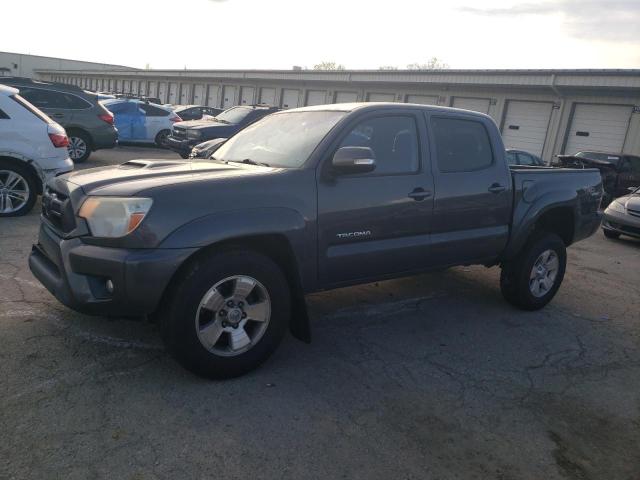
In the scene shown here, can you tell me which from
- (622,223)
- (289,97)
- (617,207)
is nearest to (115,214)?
(622,223)

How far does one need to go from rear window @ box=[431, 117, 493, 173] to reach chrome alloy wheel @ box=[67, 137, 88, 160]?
10144 millimetres

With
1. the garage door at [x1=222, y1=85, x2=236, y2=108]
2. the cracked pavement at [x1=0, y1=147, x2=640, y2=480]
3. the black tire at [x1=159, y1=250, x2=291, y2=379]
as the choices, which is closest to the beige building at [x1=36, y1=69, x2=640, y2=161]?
the garage door at [x1=222, y1=85, x2=236, y2=108]

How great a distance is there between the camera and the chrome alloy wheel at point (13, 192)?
698 cm

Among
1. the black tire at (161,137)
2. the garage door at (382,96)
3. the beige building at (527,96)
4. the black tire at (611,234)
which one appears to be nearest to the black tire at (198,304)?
the black tire at (611,234)

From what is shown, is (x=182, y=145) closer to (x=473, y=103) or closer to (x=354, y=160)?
(x=354, y=160)

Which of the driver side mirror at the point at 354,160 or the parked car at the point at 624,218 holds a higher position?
the driver side mirror at the point at 354,160

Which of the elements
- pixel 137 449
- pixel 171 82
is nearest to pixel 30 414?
pixel 137 449

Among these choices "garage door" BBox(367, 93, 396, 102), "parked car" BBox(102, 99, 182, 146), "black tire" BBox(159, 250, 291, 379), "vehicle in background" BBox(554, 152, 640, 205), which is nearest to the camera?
"black tire" BBox(159, 250, 291, 379)

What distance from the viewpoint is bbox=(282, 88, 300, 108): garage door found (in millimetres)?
33938

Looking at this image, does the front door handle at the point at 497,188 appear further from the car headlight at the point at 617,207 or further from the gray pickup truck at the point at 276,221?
the car headlight at the point at 617,207

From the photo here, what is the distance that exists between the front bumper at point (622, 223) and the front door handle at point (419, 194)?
7.37 metres

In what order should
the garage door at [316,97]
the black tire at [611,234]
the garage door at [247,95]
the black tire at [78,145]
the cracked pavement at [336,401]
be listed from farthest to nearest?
1. the garage door at [247,95]
2. the garage door at [316,97]
3. the black tire at [78,145]
4. the black tire at [611,234]
5. the cracked pavement at [336,401]

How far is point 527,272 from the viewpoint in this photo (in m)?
5.15

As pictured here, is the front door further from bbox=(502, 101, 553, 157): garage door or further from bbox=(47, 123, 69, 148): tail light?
bbox=(502, 101, 553, 157): garage door
